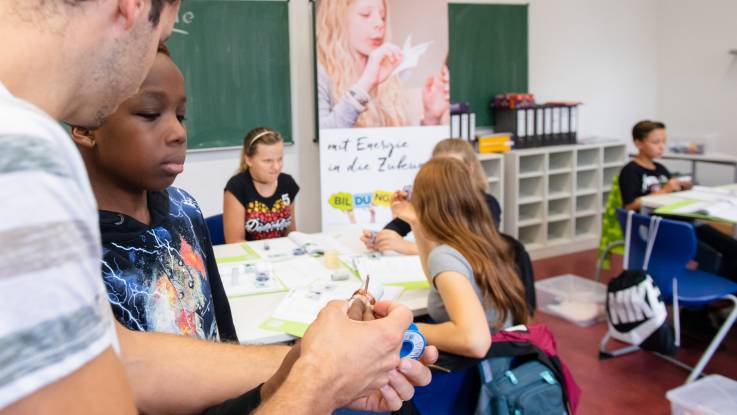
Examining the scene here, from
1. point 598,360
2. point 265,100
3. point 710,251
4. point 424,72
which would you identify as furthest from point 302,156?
point 710,251

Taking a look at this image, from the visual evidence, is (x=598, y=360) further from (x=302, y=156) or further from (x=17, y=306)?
(x=17, y=306)

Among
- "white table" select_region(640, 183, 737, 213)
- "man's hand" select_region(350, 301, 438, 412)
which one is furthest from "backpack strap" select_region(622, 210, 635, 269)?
"man's hand" select_region(350, 301, 438, 412)

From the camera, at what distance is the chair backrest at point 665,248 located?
295 centimetres

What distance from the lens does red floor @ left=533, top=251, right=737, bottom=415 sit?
9.46ft

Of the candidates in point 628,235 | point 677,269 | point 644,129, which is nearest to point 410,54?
point 644,129

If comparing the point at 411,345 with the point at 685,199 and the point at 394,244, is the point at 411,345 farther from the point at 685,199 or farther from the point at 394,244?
the point at 685,199

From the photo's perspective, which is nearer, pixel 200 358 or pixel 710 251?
pixel 200 358

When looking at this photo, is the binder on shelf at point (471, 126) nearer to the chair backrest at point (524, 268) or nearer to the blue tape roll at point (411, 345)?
the chair backrest at point (524, 268)

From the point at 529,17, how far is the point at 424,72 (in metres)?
1.53

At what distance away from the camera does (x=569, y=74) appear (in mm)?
5816

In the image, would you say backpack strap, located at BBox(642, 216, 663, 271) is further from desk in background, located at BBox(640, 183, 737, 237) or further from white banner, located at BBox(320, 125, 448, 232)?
white banner, located at BBox(320, 125, 448, 232)

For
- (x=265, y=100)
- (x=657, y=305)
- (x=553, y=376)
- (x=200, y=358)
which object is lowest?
(x=657, y=305)

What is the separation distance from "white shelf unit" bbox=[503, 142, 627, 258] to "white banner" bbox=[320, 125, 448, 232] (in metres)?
1.04

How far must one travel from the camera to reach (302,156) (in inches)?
182
